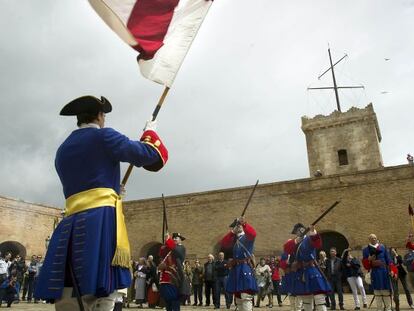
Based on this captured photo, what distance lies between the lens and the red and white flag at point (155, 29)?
369cm

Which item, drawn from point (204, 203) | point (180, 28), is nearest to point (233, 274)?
point (180, 28)

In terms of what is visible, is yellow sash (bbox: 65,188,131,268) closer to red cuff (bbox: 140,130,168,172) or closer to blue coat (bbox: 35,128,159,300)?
blue coat (bbox: 35,128,159,300)

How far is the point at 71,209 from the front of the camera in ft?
9.78

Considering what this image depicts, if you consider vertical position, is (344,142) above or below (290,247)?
above

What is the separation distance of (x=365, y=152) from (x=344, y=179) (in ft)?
47.3

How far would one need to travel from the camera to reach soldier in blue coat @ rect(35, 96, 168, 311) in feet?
9.05

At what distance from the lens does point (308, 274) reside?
8.29m

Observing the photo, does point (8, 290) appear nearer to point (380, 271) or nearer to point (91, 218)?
point (380, 271)

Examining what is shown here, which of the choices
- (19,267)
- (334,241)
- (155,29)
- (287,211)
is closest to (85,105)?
(155,29)

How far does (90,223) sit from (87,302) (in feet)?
1.83

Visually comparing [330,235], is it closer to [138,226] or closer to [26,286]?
[138,226]

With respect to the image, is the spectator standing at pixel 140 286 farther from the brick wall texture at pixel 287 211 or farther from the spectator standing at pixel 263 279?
the brick wall texture at pixel 287 211

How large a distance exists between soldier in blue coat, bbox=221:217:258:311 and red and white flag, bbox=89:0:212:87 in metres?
4.85

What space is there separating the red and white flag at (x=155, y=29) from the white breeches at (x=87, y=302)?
192 centimetres
